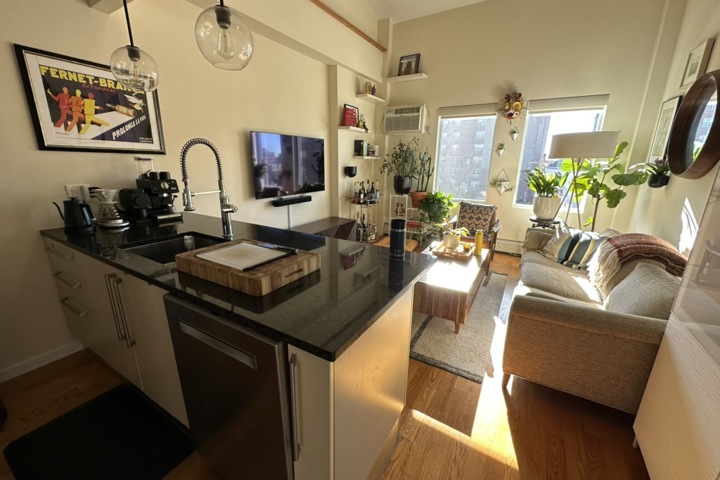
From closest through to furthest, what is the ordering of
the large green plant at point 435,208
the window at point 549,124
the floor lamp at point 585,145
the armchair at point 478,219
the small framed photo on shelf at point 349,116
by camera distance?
the floor lamp at point 585,145 < the large green plant at point 435,208 < the window at point 549,124 < the armchair at point 478,219 < the small framed photo on shelf at point 349,116

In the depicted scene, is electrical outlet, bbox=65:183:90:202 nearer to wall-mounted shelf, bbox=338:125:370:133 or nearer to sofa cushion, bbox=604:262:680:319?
wall-mounted shelf, bbox=338:125:370:133

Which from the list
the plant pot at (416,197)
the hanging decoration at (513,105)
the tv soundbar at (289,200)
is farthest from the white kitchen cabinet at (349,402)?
the hanging decoration at (513,105)

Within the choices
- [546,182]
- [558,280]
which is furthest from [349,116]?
[558,280]

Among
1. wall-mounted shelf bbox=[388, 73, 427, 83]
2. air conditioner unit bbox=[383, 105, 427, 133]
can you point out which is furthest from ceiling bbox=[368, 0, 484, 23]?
air conditioner unit bbox=[383, 105, 427, 133]

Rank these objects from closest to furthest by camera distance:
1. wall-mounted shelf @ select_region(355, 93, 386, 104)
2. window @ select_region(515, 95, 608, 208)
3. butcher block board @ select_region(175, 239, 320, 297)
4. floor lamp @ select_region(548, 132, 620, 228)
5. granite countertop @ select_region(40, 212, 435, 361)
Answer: granite countertop @ select_region(40, 212, 435, 361), butcher block board @ select_region(175, 239, 320, 297), floor lamp @ select_region(548, 132, 620, 228), window @ select_region(515, 95, 608, 208), wall-mounted shelf @ select_region(355, 93, 386, 104)

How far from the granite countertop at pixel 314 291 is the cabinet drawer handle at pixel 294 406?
0.27 feet

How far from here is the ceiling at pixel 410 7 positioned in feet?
12.6

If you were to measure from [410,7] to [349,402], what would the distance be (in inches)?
193

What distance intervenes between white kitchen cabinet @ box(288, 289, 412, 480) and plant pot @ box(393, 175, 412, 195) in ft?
11.5

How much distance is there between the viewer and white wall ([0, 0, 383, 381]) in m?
1.57

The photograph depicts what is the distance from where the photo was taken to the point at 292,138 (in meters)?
3.19

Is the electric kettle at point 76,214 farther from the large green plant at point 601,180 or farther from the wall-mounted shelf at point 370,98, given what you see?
the large green plant at point 601,180

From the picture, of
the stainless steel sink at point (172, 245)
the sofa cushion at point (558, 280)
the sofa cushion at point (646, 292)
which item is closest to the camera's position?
the sofa cushion at point (646, 292)

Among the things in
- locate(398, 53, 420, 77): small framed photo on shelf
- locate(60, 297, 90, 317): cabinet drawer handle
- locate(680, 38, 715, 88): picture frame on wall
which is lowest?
locate(60, 297, 90, 317): cabinet drawer handle
